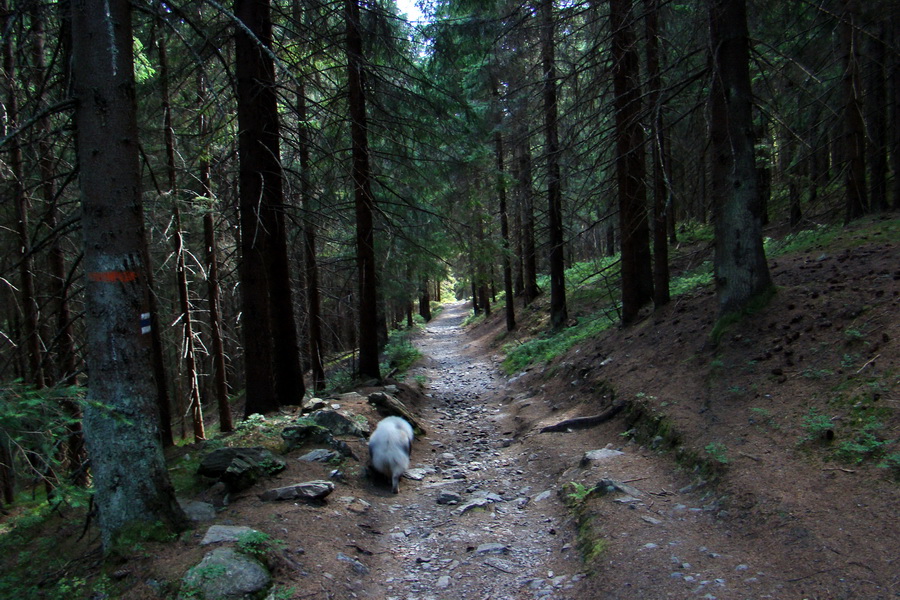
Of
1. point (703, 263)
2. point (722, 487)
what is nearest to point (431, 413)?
point (722, 487)

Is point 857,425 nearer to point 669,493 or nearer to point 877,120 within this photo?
point 669,493

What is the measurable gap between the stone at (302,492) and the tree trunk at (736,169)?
5.89m

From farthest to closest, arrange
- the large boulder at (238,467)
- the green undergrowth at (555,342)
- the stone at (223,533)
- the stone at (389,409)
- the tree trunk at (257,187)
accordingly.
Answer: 1. the green undergrowth at (555,342)
2. the stone at (389,409)
3. the tree trunk at (257,187)
4. the large boulder at (238,467)
5. the stone at (223,533)

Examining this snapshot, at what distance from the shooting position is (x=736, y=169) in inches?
274

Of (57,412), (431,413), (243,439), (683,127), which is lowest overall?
(431,413)

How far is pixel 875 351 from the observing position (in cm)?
518

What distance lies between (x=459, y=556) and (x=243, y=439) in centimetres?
339

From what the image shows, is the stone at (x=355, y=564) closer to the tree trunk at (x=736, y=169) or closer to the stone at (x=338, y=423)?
the stone at (x=338, y=423)

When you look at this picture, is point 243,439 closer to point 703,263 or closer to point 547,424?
point 547,424

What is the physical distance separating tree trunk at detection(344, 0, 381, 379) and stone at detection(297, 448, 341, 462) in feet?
14.8

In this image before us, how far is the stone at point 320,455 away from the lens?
20.8ft

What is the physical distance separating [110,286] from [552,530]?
177 inches

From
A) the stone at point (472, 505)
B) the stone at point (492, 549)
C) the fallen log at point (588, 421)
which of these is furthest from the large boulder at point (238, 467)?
the fallen log at point (588, 421)

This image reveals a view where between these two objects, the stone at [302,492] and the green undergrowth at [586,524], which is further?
the stone at [302,492]
